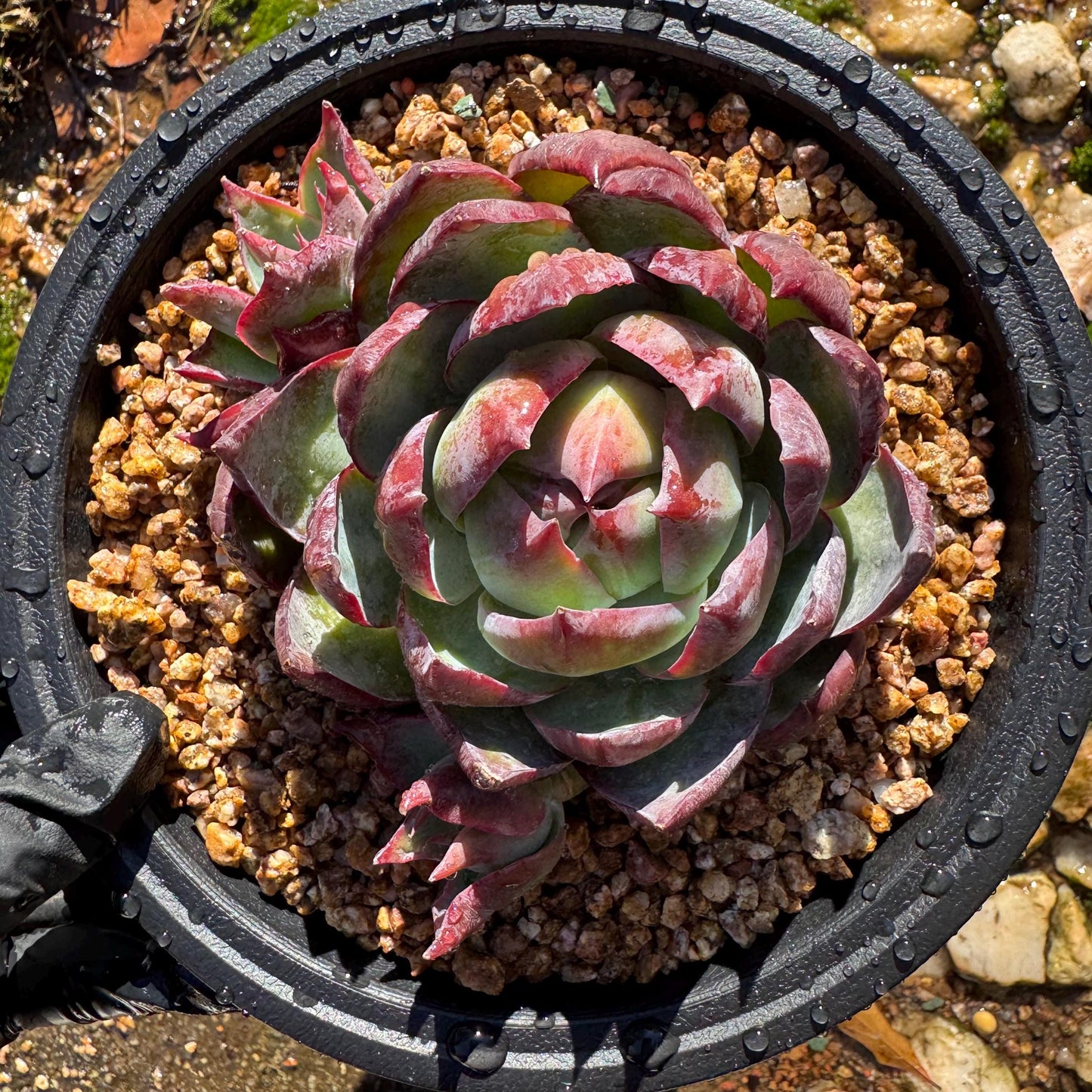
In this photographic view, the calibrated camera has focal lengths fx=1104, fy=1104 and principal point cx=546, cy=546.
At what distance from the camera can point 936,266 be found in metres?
1.34

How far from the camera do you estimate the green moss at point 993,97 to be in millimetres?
1850

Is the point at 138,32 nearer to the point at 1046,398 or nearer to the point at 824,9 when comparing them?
the point at 824,9

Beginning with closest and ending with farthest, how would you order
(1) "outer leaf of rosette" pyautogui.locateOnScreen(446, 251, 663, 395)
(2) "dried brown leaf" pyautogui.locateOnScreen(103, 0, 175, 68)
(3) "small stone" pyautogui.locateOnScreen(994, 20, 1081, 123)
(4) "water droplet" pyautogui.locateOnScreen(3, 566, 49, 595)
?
(1) "outer leaf of rosette" pyautogui.locateOnScreen(446, 251, 663, 395), (4) "water droplet" pyautogui.locateOnScreen(3, 566, 49, 595), (3) "small stone" pyautogui.locateOnScreen(994, 20, 1081, 123), (2) "dried brown leaf" pyautogui.locateOnScreen(103, 0, 175, 68)

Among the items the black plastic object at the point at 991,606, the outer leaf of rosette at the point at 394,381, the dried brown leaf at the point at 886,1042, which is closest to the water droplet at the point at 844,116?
the black plastic object at the point at 991,606

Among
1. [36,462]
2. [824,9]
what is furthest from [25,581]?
[824,9]

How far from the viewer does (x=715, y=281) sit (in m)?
0.88

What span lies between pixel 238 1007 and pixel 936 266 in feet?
3.99

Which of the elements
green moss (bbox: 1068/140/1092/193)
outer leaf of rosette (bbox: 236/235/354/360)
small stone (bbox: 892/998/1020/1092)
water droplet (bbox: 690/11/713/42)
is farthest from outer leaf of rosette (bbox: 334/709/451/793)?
green moss (bbox: 1068/140/1092/193)

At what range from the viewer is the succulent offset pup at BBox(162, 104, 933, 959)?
0.91 metres

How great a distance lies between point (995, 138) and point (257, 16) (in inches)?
50.2

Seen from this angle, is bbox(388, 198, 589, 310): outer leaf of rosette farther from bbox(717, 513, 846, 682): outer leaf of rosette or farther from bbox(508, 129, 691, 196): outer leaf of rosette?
bbox(717, 513, 846, 682): outer leaf of rosette

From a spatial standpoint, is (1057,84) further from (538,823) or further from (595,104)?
(538,823)

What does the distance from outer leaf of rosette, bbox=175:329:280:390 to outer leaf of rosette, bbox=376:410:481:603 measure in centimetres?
33

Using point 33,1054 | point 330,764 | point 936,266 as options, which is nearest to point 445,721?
point 330,764
